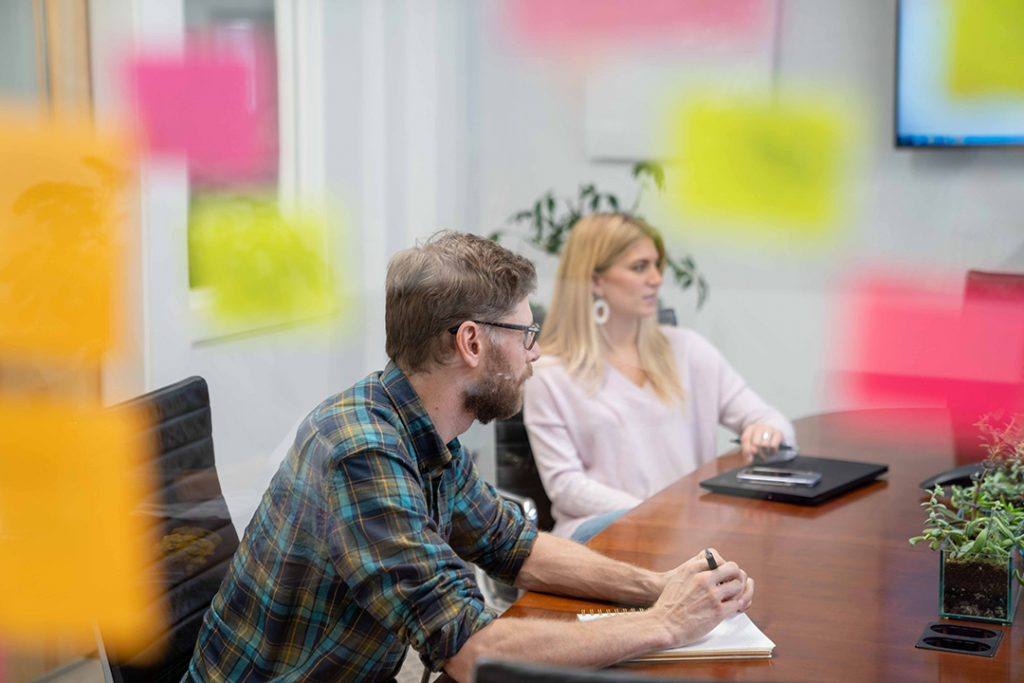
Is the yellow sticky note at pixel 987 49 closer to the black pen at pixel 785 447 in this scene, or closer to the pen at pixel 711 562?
the black pen at pixel 785 447

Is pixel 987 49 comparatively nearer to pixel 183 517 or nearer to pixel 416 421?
pixel 416 421

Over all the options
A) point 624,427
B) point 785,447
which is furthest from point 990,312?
point 624,427

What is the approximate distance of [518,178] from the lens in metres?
3.73

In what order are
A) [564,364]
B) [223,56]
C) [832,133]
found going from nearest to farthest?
[564,364], [223,56], [832,133]

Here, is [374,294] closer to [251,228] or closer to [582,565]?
[251,228]

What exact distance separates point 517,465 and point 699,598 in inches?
51.2

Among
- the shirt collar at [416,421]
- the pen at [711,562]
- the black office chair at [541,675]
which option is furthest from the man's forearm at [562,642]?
the black office chair at [541,675]

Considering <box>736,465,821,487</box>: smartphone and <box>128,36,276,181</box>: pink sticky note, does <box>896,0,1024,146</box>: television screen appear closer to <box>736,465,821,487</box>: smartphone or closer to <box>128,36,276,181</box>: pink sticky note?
<box>736,465,821,487</box>: smartphone

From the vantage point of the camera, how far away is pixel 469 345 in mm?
1580

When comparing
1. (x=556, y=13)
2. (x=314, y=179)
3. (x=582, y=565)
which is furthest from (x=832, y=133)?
(x=582, y=565)

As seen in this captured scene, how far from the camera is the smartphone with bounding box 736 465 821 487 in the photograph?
2.18 metres

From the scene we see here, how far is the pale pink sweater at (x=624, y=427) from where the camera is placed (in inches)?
97.9

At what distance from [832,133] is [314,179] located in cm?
147

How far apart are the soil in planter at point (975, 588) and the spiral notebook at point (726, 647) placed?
0.26 meters
